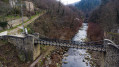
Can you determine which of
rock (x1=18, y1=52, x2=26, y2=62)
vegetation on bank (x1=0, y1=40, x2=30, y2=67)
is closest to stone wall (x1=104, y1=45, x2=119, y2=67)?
vegetation on bank (x1=0, y1=40, x2=30, y2=67)

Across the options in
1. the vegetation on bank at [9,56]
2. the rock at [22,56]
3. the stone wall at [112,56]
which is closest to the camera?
the stone wall at [112,56]

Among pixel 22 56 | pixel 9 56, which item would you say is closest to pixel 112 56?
pixel 22 56

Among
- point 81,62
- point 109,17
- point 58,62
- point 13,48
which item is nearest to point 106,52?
point 81,62

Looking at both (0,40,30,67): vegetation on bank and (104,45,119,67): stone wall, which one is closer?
(104,45,119,67): stone wall

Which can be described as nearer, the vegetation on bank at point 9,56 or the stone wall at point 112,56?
the stone wall at point 112,56

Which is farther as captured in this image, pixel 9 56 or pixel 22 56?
pixel 22 56

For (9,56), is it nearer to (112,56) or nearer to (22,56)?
(22,56)

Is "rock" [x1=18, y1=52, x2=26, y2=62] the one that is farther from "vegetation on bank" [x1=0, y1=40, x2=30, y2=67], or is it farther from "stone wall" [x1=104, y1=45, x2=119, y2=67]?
"stone wall" [x1=104, y1=45, x2=119, y2=67]

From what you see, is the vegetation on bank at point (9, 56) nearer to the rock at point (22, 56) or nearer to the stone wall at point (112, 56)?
the rock at point (22, 56)

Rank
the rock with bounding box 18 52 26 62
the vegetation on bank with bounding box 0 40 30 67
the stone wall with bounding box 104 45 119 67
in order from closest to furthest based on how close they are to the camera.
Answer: the stone wall with bounding box 104 45 119 67, the vegetation on bank with bounding box 0 40 30 67, the rock with bounding box 18 52 26 62

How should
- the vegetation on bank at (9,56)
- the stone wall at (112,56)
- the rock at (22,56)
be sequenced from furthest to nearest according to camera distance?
the rock at (22,56)
the vegetation on bank at (9,56)
the stone wall at (112,56)

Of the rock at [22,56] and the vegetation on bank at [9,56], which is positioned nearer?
the vegetation on bank at [9,56]

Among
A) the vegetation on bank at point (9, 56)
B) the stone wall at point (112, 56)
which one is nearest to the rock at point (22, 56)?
the vegetation on bank at point (9, 56)

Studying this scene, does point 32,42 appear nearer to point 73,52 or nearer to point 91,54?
point 73,52
